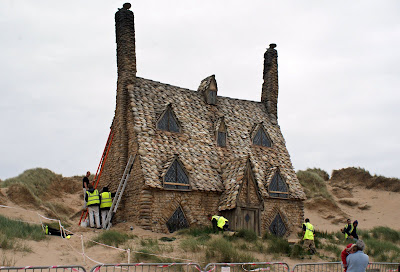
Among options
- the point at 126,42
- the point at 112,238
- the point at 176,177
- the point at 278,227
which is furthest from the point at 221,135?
the point at 112,238

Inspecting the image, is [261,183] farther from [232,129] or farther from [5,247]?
[5,247]

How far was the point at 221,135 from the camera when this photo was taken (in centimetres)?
2466

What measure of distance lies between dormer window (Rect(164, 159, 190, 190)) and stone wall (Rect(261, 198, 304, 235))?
179 inches

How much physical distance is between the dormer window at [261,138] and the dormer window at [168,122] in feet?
16.9

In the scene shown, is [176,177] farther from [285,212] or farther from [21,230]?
[21,230]

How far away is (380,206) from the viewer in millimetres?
41688

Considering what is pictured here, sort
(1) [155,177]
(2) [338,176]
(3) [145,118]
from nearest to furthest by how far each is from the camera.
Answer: (1) [155,177] < (3) [145,118] < (2) [338,176]

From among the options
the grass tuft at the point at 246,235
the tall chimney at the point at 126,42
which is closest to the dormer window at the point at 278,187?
the grass tuft at the point at 246,235

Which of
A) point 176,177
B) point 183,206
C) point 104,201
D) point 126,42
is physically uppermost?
point 126,42

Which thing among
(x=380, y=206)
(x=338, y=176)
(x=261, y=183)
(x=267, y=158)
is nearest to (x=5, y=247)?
(x=261, y=183)

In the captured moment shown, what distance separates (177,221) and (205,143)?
4.77 meters

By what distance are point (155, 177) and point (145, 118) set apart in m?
3.26

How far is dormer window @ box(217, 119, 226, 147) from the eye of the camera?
80.4ft

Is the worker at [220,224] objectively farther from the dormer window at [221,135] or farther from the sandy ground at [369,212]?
the sandy ground at [369,212]
